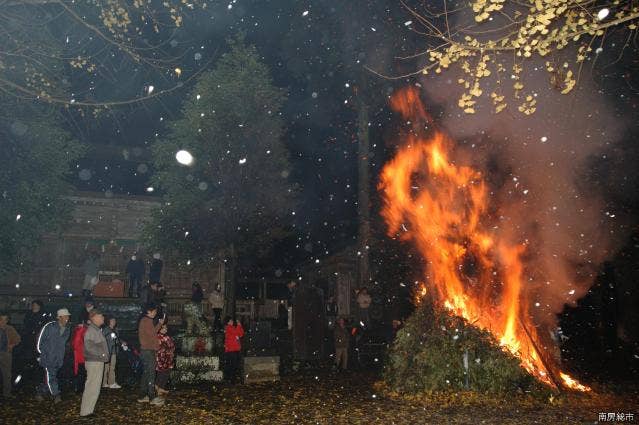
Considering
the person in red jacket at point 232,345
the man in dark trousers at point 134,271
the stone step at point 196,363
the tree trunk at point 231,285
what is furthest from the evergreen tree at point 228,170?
the stone step at point 196,363

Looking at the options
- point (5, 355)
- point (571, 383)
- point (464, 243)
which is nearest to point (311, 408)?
point (571, 383)

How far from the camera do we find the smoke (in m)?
14.3

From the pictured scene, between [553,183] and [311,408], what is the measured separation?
10857mm

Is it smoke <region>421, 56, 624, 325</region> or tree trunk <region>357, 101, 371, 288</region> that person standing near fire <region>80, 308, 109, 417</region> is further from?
smoke <region>421, 56, 624, 325</region>

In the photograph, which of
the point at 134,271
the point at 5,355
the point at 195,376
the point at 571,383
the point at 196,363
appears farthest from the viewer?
the point at 134,271

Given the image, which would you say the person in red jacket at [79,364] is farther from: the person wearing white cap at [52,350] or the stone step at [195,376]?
the stone step at [195,376]

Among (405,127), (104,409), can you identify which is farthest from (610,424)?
(405,127)

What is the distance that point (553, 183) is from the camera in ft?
48.1

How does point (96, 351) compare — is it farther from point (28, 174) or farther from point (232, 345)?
point (28, 174)

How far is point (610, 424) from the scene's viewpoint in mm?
8266

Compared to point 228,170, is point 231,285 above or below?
below

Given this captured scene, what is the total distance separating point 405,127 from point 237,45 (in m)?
10.2

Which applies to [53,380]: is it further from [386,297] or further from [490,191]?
[490,191]

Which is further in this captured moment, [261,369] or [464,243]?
[464,243]
